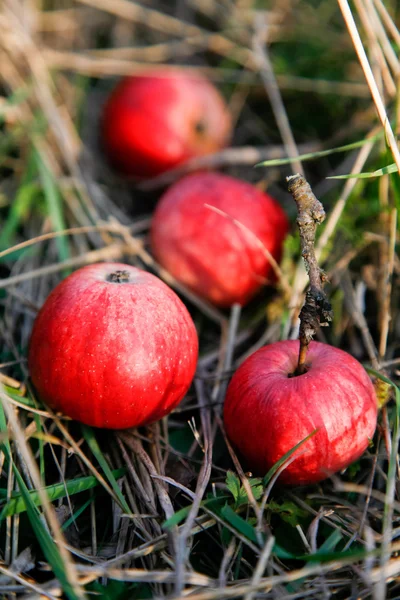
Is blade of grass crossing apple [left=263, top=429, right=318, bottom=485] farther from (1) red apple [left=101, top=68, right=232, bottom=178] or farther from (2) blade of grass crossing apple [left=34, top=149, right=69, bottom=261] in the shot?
(1) red apple [left=101, top=68, right=232, bottom=178]

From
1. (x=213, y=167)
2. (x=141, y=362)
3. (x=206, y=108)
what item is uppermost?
(x=206, y=108)

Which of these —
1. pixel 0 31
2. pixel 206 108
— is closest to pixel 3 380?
pixel 206 108

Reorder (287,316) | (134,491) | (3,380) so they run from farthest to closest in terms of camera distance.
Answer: (287,316) → (3,380) → (134,491)

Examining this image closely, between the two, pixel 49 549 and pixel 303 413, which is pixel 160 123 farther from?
pixel 49 549

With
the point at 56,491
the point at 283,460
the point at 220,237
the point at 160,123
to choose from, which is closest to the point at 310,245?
the point at 283,460

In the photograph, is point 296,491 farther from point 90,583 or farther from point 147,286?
point 147,286

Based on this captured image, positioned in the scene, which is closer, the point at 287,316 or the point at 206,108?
the point at 287,316
